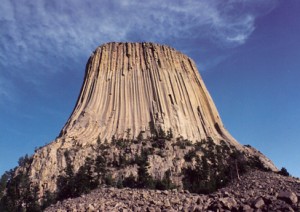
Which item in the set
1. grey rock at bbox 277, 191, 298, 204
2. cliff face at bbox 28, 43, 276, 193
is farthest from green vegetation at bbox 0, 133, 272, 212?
grey rock at bbox 277, 191, 298, 204

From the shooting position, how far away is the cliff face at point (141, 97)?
5072 cm

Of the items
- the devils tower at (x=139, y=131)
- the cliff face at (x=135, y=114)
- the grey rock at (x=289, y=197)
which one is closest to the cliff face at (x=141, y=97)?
the cliff face at (x=135, y=114)

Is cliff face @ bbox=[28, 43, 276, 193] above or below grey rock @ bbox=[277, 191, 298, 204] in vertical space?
above

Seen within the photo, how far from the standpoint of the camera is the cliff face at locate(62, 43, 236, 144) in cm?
5072

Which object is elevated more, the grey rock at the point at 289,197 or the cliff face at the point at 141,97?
the cliff face at the point at 141,97

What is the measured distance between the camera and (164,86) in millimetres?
57094

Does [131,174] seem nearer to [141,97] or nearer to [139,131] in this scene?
[139,131]

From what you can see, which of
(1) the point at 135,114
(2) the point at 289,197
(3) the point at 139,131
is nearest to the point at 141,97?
(1) the point at 135,114

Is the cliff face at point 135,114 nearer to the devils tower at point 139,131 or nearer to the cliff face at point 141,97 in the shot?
the cliff face at point 141,97

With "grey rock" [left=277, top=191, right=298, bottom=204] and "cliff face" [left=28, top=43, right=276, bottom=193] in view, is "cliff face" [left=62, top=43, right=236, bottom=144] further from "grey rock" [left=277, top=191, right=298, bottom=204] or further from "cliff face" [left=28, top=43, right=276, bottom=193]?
"grey rock" [left=277, top=191, right=298, bottom=204]

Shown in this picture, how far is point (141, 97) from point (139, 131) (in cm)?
758

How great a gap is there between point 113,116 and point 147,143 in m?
9.36

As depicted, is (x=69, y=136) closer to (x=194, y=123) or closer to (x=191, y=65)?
(x=194, y=123)

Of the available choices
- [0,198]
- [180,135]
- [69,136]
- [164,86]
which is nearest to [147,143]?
[180,135]
